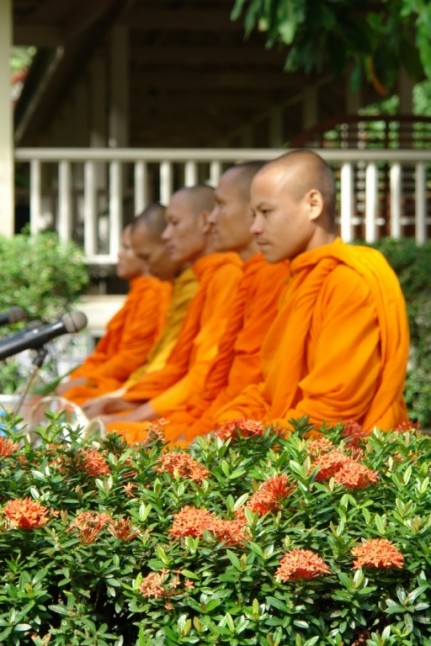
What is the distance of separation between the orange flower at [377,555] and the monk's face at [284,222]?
306 cm

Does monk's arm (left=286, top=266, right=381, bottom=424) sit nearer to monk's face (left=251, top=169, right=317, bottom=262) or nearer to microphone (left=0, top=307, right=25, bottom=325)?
monk's face (left=251, top=169, right=317, bottom=262)

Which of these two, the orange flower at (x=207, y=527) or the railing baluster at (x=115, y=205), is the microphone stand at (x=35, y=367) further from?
the railing baluster at (x=115, y=205)

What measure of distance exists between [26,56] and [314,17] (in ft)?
143

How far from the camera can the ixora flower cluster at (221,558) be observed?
2998mm

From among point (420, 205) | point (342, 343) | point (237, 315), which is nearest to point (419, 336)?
point (420, 205)

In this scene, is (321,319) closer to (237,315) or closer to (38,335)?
(38,335)

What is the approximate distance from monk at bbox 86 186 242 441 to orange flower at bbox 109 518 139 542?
13.2 feet

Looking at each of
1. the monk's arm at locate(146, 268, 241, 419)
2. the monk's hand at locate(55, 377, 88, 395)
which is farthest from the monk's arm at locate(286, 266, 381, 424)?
the monk's hand at locate(55, 377, 88, 395)

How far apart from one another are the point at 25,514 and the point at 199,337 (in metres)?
4.82

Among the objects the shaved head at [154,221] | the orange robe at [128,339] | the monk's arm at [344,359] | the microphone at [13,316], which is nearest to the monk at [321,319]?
the monk's arm at [344,359]

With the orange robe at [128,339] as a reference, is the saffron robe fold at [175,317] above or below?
above

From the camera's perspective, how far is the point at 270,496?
10.9ft

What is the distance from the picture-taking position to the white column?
13.5m

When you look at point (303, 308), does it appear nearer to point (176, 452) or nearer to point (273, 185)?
point (273, 185)
